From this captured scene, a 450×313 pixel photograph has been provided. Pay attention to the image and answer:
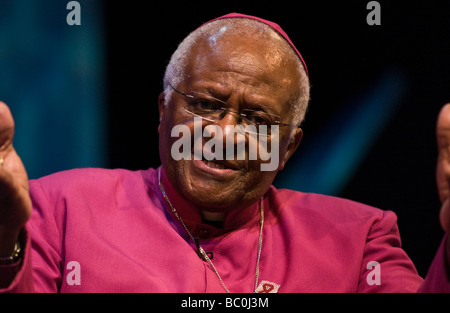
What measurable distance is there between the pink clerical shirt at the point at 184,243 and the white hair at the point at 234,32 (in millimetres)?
486

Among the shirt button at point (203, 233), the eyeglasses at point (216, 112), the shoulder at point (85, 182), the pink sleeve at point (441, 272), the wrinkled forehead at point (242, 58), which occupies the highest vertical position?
the wrinkled forehead at point (242, 58)

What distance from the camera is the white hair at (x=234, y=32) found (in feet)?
8.43

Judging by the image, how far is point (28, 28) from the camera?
298cm

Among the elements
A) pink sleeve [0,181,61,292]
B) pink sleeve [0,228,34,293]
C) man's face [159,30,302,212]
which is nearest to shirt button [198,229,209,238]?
man's face [159,30,302,212]

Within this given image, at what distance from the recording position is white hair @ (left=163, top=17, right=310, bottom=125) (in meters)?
2.57

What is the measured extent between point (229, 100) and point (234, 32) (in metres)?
0.35

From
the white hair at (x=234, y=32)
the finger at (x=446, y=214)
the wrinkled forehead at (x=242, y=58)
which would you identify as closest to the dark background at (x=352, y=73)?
the white hair at (x=234, y=32)

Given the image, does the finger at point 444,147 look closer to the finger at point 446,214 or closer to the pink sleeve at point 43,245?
the finger at point 446,214

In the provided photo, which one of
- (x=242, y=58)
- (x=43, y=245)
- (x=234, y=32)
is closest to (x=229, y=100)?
(x=242, y=58)

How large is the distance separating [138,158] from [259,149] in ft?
3.90

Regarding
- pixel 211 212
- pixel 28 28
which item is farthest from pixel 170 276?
pixel 28 28

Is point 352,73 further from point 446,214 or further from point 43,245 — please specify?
point 43,245

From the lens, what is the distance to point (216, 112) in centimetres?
246

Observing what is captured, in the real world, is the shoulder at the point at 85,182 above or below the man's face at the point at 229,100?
below
